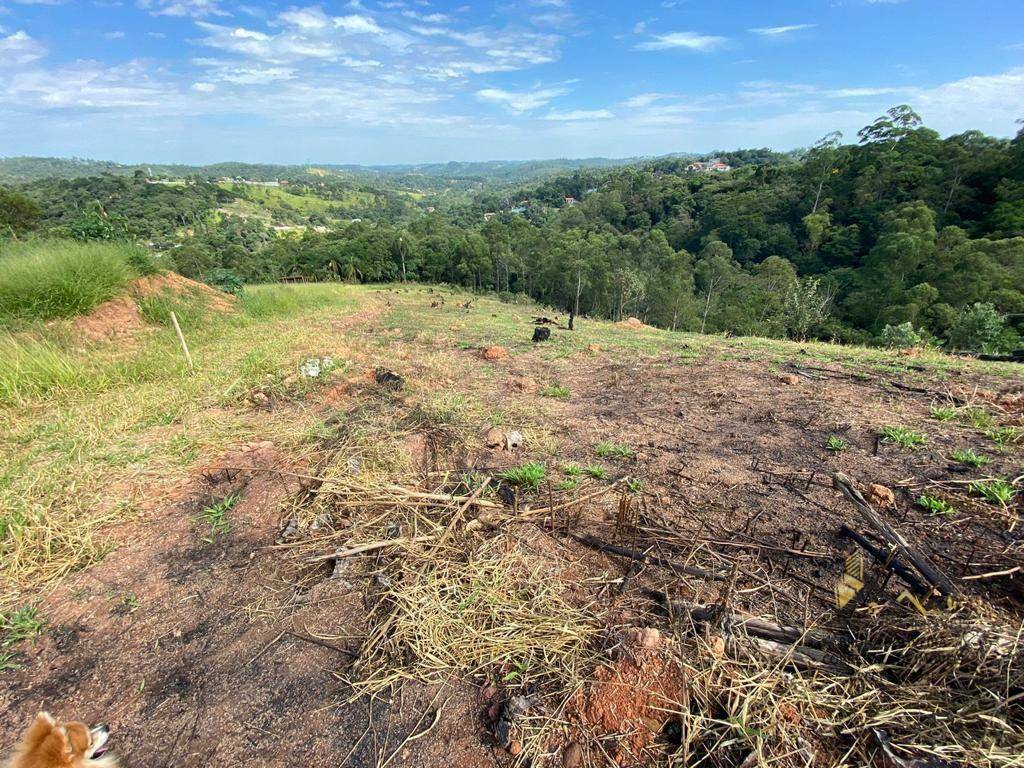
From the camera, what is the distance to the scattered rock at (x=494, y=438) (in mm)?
3600

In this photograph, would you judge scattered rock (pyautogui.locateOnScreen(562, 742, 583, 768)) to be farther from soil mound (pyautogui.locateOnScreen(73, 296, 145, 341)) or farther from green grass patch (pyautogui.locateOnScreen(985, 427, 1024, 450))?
soil mound (pyautogui.locateOnScreen(73, 296, 145, 341))

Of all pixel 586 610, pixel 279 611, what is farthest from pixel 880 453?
pixel 279 611

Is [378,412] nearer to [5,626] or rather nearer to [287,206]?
[5,626]

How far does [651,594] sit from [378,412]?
3126 mm

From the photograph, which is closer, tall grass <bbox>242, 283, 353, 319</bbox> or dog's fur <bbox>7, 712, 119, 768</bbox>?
dog's fur <bbox>7, 712, 119, 768</bbox>

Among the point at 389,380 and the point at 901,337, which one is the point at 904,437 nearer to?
the point at 389,380

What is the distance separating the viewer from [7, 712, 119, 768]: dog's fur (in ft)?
4.36

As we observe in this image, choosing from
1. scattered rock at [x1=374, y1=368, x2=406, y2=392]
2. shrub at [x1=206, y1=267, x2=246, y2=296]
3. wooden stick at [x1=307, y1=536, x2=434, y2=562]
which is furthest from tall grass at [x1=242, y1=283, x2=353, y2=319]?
wooden stick at [x1=307, y1=536, x2=434, y2=562]

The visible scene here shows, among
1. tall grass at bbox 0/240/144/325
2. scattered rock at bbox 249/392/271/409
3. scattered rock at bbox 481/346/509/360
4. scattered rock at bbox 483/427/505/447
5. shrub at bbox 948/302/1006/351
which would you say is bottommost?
shrub at bbox 948/302/1006/351

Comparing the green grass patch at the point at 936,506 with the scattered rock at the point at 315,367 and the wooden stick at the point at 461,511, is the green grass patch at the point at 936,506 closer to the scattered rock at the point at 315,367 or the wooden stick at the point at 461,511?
the wooden stick at the point at 461,511

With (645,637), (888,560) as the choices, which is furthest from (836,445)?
(645,637)

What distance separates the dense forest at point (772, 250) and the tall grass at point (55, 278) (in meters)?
2.78

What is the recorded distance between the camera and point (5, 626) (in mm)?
1979

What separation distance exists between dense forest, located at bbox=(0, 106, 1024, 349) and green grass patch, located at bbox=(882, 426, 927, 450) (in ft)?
34.4
